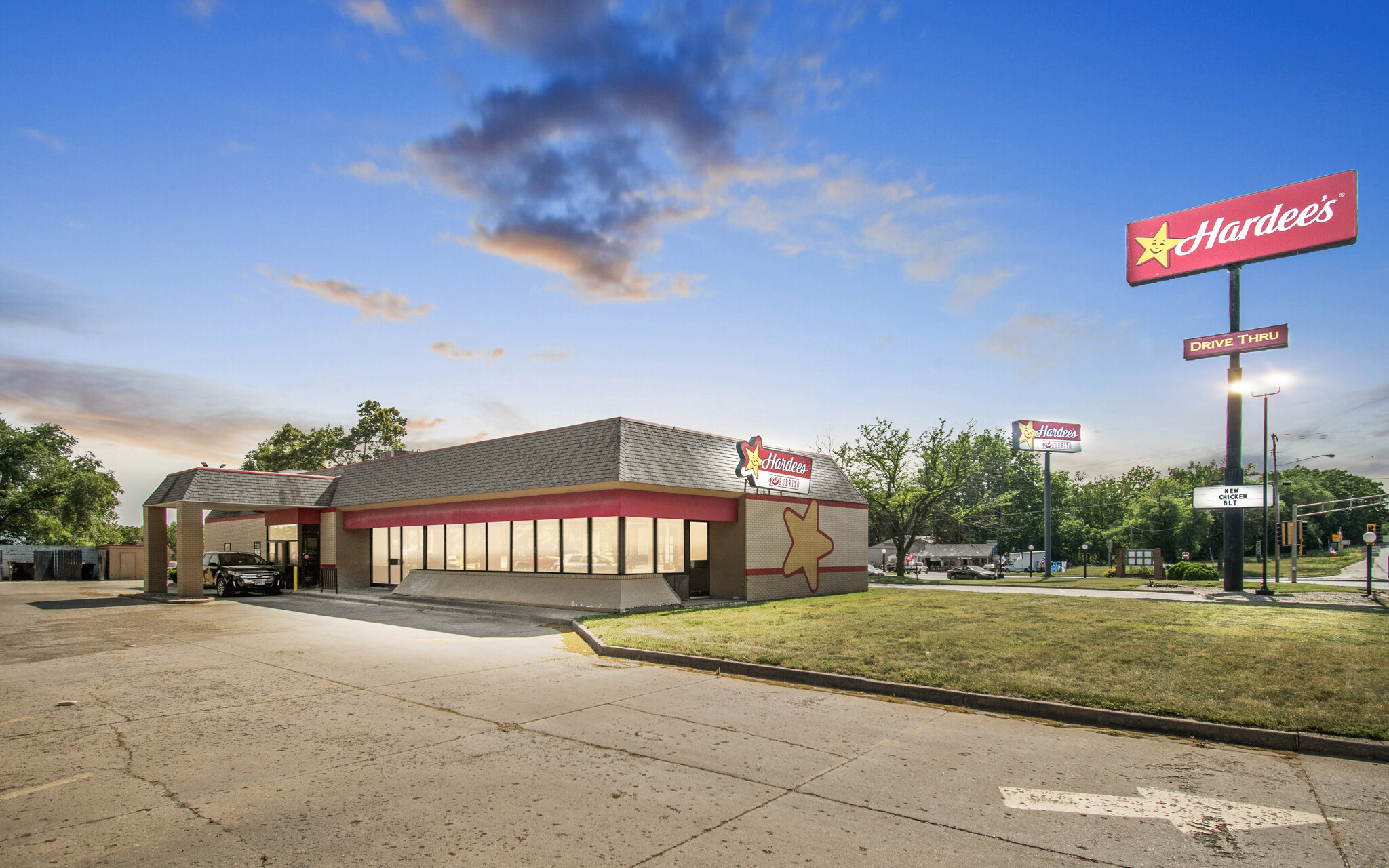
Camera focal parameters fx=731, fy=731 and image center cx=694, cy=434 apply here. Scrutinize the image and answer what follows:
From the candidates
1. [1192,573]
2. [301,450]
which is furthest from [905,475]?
[301,450]

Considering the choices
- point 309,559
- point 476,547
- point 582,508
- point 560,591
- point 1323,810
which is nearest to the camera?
point 1323,810

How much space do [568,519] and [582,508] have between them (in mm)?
1166

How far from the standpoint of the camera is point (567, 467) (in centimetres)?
2245

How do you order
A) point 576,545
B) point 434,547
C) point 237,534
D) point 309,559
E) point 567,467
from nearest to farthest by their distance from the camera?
point 567,467 → point 576,545 → point 434,547 → point 309,559 → point 237,534

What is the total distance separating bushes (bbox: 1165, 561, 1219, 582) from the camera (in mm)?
42250

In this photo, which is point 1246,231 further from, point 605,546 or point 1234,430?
point 605,546

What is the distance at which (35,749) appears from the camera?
7.56 m

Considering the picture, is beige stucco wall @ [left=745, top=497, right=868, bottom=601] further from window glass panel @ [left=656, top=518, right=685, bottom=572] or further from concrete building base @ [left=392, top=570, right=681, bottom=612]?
concrete building base @ [left=392, top=570, right=681, bottom=612]

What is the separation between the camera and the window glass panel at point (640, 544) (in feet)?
74.6

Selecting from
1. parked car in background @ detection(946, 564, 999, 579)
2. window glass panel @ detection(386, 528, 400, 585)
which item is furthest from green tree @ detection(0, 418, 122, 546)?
parked car in background @ detection(946, 564, 999, 579)

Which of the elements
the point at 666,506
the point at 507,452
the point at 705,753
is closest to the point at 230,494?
the point at 507,452

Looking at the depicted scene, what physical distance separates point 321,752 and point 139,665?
812cm

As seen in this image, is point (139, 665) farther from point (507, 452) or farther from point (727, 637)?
point (507, 452)

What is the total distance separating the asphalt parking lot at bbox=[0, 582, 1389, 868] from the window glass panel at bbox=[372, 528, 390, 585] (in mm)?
21251
